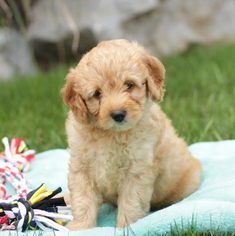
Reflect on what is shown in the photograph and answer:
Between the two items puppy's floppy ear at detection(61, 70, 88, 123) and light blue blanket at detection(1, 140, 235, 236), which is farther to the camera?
puppy's floppy ear at detection(61, 70, 88, 123)

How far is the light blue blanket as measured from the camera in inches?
108

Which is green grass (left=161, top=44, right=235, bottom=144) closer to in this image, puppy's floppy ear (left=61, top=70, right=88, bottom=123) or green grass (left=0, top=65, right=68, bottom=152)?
green grass (left=0, top=65, right=68, bottom=152)

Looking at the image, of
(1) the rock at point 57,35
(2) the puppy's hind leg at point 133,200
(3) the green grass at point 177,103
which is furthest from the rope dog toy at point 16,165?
(1) the rock at point 57,35

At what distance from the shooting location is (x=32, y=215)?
311 centimetres

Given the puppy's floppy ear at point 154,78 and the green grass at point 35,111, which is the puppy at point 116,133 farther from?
the green grass at point 35,111

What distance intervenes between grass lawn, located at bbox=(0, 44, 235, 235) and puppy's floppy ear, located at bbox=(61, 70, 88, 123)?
193 centimetres

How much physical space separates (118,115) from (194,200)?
2.50 ft

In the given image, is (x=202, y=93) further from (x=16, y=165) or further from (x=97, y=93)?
(x=97, y=93)

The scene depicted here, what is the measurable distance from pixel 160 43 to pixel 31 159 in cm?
561

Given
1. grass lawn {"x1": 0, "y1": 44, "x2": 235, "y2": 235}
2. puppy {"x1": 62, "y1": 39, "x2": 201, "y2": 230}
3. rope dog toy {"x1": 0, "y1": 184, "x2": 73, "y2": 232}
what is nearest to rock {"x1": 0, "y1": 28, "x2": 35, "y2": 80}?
grass lawn {"x1": 0, "y1": 44, "x2": 235, "y2": 235}

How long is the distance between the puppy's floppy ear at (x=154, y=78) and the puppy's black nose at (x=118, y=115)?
0.32 m

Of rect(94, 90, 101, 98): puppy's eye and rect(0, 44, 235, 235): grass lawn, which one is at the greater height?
rect(94, 90, 101, 98): puppy's eye

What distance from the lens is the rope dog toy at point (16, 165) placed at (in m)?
3.73

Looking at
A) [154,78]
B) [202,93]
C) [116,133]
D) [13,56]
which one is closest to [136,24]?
[13,56]
